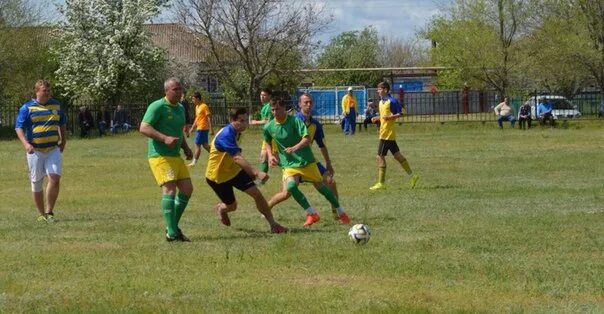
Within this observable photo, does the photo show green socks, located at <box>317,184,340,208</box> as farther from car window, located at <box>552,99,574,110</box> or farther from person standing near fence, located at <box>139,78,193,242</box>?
car window, located at <box>552,99,574,110</box>

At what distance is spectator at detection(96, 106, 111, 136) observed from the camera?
46.8 metres

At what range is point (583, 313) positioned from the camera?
769cm

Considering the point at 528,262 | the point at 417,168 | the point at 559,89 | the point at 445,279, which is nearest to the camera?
the point at 445,279

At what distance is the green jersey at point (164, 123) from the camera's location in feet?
39.1

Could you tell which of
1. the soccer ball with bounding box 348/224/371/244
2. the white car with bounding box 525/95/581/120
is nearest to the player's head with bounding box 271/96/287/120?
the soccer ball with bounding box 348/224/371/244

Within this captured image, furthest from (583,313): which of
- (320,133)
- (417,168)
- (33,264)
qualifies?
(417,168)

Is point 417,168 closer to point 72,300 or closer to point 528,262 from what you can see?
point 528,262

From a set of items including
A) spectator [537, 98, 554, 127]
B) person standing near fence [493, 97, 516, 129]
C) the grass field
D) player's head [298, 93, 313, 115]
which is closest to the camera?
the grass field

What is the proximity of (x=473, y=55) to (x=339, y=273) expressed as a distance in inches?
2041

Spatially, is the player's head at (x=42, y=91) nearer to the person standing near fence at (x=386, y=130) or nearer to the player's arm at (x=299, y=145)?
the player's arm at (x=299, y=145)

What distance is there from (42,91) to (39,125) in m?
0.46

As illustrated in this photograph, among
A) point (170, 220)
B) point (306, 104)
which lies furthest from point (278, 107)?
point (170, 220)

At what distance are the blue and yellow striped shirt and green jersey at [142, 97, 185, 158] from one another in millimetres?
2899

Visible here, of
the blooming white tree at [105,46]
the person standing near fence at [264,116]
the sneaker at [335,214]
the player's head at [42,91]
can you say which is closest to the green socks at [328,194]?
the sneaker at [335,214]
